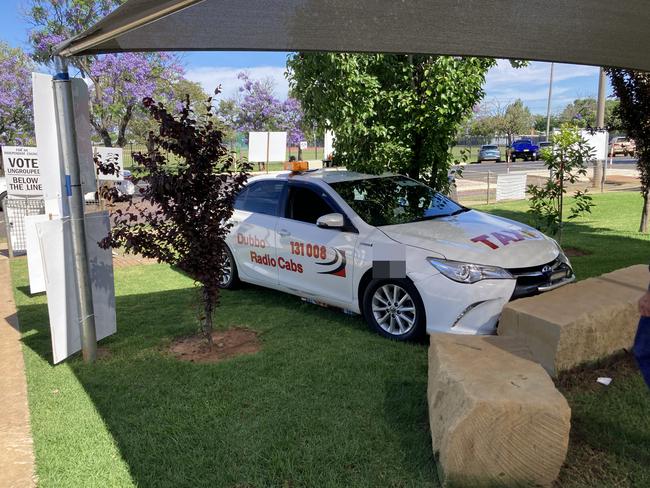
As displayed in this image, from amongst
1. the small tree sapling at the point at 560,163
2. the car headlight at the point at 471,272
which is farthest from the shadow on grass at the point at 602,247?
the car headlight at the point at 471,272

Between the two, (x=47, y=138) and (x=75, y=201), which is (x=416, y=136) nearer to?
(x=75, y=201)

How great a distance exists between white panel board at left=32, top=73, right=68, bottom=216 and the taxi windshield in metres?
2.72

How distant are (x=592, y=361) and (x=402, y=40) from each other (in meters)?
3.10

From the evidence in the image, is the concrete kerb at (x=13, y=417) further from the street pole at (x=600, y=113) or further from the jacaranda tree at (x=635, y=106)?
the street pole at (x=600, y=113)

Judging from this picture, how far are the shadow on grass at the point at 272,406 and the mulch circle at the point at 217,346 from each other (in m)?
0.14

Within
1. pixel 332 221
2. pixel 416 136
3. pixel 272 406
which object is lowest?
pixel 272 406

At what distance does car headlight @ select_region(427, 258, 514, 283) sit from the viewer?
4473 millimetres

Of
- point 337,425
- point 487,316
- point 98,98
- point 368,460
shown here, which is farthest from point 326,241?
point 98,98

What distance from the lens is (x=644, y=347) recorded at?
264cm

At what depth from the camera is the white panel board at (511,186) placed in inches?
683

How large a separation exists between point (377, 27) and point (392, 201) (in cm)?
197

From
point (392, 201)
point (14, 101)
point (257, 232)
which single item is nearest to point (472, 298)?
point (392, 201)

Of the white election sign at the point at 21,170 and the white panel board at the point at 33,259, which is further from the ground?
the white election sign at the point at 21,170

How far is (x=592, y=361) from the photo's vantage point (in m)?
4.08
